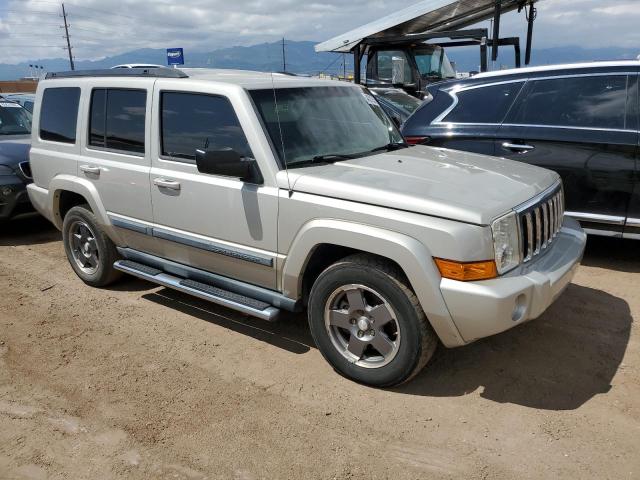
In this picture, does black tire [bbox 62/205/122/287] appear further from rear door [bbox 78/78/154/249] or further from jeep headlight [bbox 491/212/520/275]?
Result: jeep headlight [bbox 491/212/520/275]

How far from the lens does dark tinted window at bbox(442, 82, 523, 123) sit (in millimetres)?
5633

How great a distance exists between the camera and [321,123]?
398 centimetres

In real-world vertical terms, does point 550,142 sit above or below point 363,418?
above

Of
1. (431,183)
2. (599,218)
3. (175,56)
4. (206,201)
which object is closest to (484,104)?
(599,218)

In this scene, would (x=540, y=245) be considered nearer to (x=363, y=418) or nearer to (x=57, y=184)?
(x=363, y=418)

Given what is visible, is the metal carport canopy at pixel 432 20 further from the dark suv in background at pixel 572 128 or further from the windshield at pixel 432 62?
the dark suv in background at pixel 572 128

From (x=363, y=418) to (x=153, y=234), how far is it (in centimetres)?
221

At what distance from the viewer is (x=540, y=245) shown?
340 cm

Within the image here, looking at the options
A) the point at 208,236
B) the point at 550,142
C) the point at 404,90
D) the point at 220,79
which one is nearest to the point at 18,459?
the point at 208,236

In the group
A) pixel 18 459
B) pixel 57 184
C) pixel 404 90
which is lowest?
pixel 18 459

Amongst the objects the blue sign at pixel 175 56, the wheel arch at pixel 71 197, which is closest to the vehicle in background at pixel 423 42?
the blue sign at pixel 175 56

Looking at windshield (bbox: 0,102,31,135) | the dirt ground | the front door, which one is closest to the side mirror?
windshield (bbox: 0,102,31,135)

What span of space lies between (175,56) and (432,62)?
6.62 meters

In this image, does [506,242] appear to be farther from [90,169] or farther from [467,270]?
[90,169]
